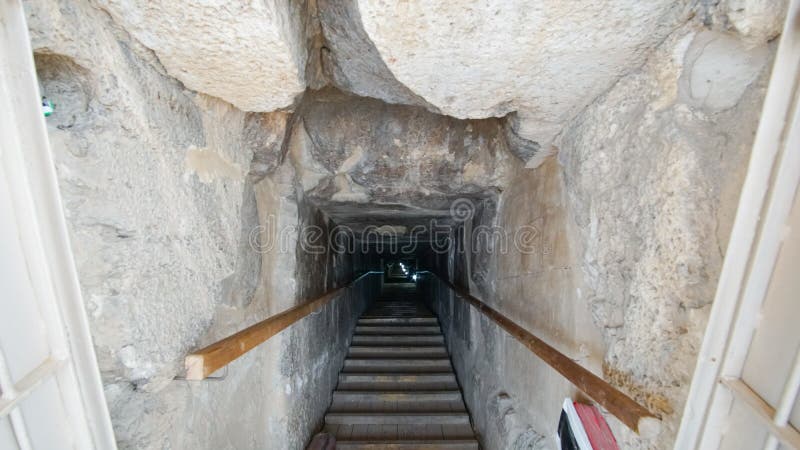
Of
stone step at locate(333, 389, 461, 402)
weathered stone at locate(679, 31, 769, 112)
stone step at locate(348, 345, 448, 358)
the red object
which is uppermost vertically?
weathered stone at locate(679, 31, 769, 112)

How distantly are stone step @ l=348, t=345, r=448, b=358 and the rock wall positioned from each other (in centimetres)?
228

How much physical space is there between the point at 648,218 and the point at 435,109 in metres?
0.69

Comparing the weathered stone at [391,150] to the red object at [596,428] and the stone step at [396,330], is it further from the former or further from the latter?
the stone step at [396,330]

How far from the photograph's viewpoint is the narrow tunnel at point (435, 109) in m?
0.53

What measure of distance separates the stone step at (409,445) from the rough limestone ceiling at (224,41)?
2.48 metres

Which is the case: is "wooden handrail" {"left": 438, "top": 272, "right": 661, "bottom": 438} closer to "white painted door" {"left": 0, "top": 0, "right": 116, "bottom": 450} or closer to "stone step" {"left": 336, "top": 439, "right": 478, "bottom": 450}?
A: "white painted door" {"left": 0, "top": 0, "right": 116, "bottom": 450}

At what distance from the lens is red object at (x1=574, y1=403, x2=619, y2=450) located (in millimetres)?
886

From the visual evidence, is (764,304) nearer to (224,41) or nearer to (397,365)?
(224,41)

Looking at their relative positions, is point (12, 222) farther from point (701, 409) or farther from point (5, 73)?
point (701, 409)

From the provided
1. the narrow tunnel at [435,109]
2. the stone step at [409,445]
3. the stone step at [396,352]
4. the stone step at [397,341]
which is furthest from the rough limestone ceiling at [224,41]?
the stone step at [397,341]

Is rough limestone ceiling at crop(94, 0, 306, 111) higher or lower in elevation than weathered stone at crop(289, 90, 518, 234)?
higher

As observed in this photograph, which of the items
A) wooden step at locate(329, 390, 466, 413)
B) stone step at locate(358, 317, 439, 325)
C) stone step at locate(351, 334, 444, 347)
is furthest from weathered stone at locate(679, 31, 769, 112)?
stone step at locate(358, 317, 439, 325)

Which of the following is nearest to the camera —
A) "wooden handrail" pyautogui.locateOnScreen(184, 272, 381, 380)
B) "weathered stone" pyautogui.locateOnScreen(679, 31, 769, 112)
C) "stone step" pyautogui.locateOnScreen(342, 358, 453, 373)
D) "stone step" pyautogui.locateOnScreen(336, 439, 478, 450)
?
"weathered stone" pyautogui.locateOnScreen(679, 31, 769, 112)

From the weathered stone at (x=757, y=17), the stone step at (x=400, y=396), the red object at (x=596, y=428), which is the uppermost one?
the weathered stone at (x=757, y=17)
